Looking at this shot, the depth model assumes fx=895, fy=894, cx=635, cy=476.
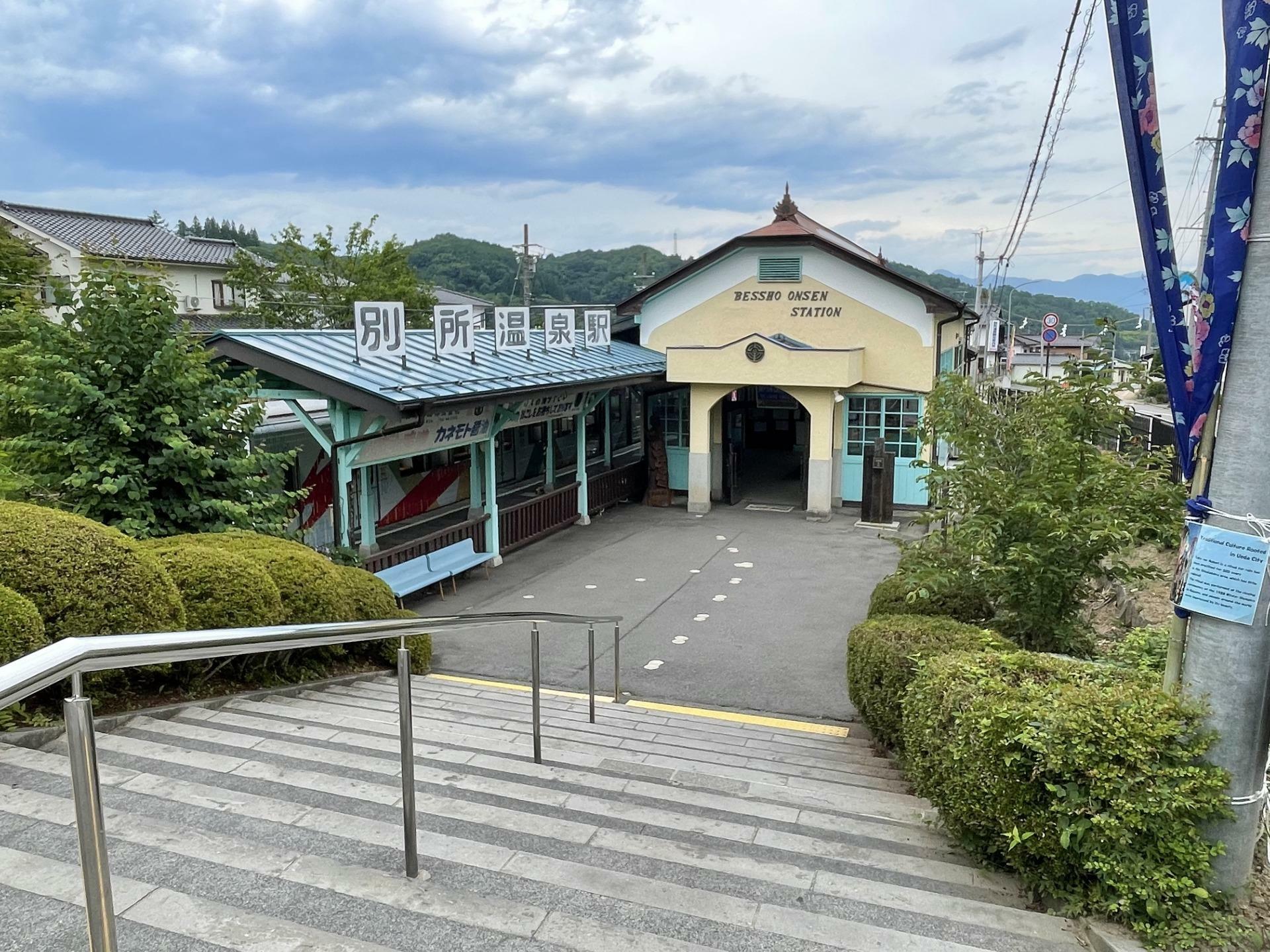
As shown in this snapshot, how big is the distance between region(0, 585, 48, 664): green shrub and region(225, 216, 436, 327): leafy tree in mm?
23644

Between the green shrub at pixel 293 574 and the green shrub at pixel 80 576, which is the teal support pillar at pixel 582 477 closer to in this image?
the green shrub at pixel 293 574

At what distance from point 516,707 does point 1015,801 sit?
14.0 feet

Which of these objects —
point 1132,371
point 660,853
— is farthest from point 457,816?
point 1132,371

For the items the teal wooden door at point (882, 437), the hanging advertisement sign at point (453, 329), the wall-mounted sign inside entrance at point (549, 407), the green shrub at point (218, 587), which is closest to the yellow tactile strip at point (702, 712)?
the green shrub at point (218, 587)

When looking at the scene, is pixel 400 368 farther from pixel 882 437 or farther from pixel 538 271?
pixel 538 271

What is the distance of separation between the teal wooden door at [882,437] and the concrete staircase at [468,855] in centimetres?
1440

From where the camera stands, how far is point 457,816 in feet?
12.3

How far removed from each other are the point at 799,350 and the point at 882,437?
2.82 meters

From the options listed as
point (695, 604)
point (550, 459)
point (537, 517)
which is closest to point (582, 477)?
point (550, 459)

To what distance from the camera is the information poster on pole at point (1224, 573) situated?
10.6ft

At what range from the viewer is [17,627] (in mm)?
4512

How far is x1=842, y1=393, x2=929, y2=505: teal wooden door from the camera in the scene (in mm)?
18750

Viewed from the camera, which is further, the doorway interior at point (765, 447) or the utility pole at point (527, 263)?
the utility pole at point (527, 263)

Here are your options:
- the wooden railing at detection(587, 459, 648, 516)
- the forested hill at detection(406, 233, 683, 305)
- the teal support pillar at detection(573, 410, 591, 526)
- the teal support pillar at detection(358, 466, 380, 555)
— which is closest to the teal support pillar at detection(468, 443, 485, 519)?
the teal support pillar at detection(358, 466, 380, 555)
